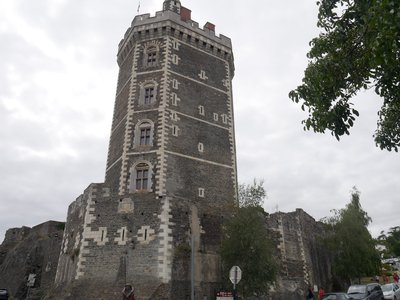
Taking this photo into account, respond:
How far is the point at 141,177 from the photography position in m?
24.1

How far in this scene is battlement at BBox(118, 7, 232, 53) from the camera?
29.2 meters

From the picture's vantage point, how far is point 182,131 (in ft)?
85.9

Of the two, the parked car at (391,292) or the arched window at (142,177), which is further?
the arched window at (142,177)

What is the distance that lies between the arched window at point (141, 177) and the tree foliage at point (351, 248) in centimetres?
1744

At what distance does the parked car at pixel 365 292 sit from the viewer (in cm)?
1748

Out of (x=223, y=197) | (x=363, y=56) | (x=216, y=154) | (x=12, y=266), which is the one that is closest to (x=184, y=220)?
(x=223, y=197)

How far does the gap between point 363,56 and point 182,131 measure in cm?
1812

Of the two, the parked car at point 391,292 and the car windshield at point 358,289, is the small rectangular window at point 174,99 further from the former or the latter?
the parked car at point 391,292

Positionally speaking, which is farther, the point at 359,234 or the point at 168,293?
the point at 359,234

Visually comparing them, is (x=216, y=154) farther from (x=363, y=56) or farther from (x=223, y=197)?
(x=363, y=56)

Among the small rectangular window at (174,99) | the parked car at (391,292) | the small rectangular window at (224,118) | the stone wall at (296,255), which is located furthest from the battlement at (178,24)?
the parked car at (391,292)

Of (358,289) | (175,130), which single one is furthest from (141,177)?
(358,289)

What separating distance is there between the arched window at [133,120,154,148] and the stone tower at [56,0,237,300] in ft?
0.24

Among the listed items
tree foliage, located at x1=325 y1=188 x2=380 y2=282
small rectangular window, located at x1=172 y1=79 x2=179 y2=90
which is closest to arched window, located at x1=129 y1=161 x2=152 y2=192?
small rectangular window, located at x1=172 y1=79 x2=179 y2=90
